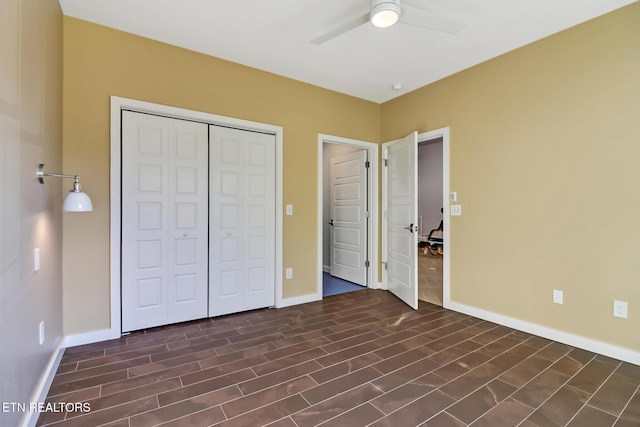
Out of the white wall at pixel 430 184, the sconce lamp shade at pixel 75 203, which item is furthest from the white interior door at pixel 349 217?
the white wall at pixel 430 184

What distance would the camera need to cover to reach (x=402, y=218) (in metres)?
3.93

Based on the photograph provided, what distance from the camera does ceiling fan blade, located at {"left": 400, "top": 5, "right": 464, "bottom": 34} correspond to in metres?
2.05

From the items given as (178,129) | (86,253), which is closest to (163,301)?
(86,253)

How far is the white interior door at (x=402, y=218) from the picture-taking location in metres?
3.60

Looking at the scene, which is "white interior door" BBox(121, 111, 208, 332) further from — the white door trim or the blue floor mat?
the white door trim

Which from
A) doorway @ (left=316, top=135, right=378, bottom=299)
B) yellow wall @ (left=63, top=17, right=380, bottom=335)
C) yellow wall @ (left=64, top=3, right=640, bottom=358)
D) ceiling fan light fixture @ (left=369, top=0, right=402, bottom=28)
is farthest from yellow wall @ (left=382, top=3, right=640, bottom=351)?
yellow wall @ (left=63, top=17, right=380, bottom=335)

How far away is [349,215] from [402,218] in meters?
1.06

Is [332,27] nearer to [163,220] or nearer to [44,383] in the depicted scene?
[163,220]

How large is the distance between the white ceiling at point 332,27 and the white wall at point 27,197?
76cm

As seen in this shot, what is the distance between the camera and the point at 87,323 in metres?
2.61

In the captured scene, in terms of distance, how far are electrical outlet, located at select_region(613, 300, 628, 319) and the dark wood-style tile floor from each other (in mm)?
359

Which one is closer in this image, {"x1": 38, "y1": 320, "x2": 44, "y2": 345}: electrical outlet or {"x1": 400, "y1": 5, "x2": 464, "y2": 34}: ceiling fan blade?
{"x1": 38, "y1": 320, "x2": 44, "y2": 345}: electrical outlet

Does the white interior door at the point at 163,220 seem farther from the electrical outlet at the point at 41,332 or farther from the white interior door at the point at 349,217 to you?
the white interior door at the point at 349,217

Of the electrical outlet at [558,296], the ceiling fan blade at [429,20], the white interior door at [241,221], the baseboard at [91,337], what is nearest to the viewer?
the ceiling fan blade at [429,20]
